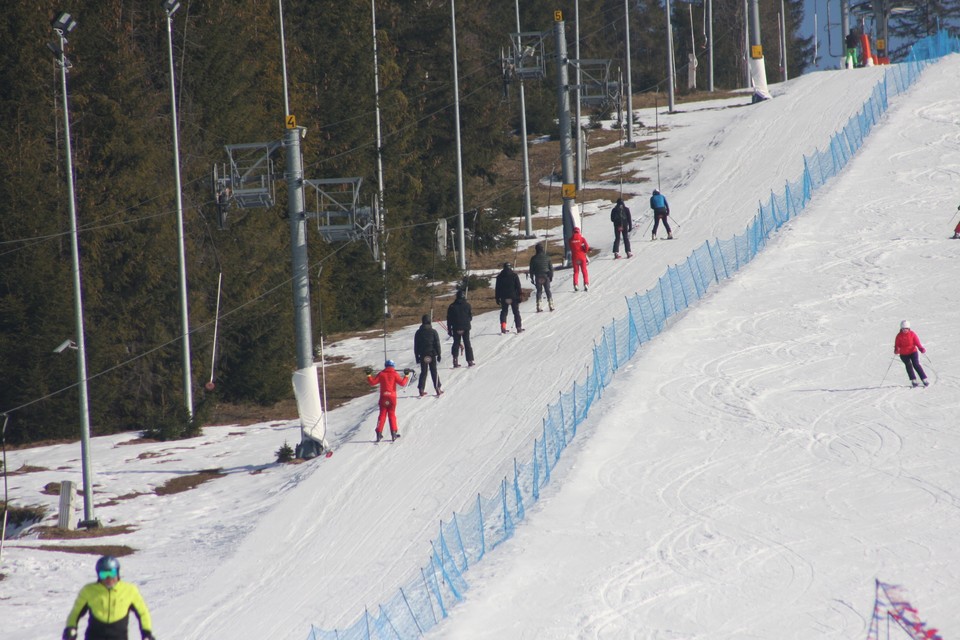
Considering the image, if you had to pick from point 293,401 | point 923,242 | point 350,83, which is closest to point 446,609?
point 293,401

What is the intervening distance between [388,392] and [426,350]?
2.26 m

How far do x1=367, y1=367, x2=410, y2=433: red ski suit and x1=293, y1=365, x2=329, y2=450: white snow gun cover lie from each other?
1.45 meters

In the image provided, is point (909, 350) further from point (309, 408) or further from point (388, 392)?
point (309, 408)

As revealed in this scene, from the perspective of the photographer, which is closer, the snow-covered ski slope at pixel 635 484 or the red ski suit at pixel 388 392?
the snow-covered ski slope at pixel 635 484

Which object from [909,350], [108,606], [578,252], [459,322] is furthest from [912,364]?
[108,606]

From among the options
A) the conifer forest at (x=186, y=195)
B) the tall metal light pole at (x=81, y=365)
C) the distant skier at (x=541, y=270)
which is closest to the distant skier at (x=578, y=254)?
the distant skier at (x=541, y=270)

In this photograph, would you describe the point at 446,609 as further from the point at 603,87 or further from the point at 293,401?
the point at 603,87

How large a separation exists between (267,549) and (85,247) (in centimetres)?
1646

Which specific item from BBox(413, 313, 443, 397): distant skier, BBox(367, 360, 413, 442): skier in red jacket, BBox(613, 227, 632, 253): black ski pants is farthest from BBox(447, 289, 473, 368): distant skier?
BBox(613, 227, 632, 253): black ski pants

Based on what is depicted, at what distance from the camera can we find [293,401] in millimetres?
33750

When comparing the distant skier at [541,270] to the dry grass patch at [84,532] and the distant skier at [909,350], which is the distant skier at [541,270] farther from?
the dry grass patch at [84,532]

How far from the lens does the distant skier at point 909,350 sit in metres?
22.3

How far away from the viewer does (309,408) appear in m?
23.4

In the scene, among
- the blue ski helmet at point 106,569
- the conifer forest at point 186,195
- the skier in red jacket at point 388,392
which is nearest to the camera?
the blue ski helmet at point 106,569
